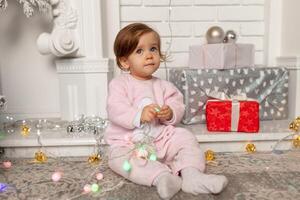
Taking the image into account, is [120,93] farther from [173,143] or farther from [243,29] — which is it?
[243,29]

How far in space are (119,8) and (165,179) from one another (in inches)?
41.5

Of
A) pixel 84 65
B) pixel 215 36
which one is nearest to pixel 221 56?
pixel 215 36

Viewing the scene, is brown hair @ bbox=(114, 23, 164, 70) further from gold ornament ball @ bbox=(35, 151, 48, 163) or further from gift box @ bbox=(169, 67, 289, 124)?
gold ornament ball @ bbox=(35, 151, 48, 163)

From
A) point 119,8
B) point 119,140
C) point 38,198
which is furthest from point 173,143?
point 119,8

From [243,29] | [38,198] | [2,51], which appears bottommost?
[38,198]

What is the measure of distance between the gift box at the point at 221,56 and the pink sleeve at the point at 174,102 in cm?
33

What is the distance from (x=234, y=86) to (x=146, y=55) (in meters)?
0.53

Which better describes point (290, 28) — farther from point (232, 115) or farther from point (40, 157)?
point (40, 157)

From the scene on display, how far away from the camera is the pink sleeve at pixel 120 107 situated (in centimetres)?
107

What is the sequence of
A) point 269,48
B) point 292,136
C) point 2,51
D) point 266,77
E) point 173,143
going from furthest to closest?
point 269,48, point 2,51, point 266,77, point 292,136, point 173,143

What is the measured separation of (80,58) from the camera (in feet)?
4.85

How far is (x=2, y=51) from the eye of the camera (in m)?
1.58

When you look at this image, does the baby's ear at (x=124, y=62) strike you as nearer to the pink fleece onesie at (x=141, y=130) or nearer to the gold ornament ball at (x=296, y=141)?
the pink fleece onesie at (x=141, y=130)

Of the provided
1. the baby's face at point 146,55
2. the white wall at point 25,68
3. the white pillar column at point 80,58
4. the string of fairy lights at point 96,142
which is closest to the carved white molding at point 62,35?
the white pillar column at point 80,58
